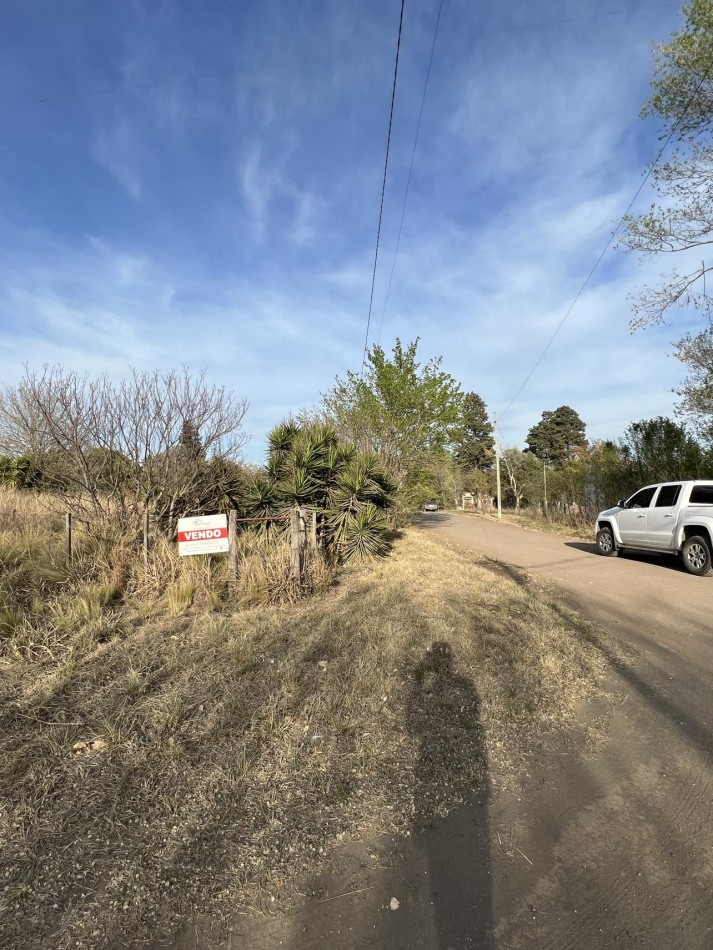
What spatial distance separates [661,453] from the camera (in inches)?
662

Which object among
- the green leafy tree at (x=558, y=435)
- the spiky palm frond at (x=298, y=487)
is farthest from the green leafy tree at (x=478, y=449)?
the spiky palm frond at (x=298, y=487)

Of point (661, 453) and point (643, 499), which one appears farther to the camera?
point (661, 453)

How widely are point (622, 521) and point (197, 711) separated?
1133 cm

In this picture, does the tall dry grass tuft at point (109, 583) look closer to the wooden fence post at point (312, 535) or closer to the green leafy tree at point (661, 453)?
the wooden fence post at point (312, 535)

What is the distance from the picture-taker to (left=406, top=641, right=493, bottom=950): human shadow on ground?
2020 mm

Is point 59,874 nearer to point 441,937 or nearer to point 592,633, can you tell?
point 441,937

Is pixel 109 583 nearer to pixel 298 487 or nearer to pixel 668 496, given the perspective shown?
pixel 298 487

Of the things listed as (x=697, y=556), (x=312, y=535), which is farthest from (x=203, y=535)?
(x=697, y=556)

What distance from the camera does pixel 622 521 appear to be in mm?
11758

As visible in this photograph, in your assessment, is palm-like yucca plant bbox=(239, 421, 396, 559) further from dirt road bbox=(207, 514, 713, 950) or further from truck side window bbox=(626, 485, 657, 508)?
dirt road bbox=(207, 514, 713, 950)

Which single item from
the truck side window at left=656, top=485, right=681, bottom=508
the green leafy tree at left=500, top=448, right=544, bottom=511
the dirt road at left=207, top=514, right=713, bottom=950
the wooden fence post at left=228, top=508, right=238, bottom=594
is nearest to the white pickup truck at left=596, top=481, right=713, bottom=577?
the truck side window at left=656, top=485, right=681, bottom=508

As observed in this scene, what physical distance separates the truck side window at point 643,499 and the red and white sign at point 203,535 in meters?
9.68

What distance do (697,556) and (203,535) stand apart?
9290 millimetres

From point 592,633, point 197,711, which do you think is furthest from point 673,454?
point 197,711
